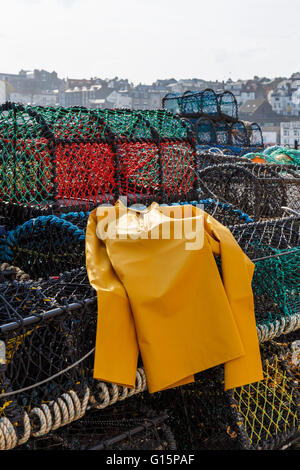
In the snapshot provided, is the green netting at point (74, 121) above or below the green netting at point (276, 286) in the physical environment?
above

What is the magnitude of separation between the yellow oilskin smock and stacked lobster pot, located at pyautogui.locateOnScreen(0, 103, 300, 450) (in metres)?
0.12

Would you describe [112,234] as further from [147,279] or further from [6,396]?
[6,396]

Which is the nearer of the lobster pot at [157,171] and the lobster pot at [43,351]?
the lobster pot at [43,351]

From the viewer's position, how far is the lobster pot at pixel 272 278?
109 inches

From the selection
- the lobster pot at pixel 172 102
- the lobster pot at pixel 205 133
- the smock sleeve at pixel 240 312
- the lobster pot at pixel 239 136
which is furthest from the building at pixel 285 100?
the smock sleeve at pixel 240 312

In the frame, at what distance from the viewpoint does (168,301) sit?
6.49 ft

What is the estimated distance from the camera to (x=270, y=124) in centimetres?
6038

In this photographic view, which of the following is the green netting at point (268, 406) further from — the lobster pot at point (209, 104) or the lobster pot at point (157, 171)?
the lobster pot at point (209, 104)

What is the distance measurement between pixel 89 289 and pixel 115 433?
0.68 m

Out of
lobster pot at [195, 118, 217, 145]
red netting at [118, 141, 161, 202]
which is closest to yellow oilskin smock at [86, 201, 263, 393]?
red netting at [118, 141, 161, 202]

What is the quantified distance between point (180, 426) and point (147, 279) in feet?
3.70

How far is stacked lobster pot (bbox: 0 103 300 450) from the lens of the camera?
1932 millimetres

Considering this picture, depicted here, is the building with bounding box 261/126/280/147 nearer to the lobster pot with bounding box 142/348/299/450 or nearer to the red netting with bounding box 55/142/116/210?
the red netting with bounding box 55/142/116/210

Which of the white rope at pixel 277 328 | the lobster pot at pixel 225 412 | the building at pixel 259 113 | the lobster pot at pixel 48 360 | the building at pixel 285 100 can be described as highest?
the building at pixel 285 100
